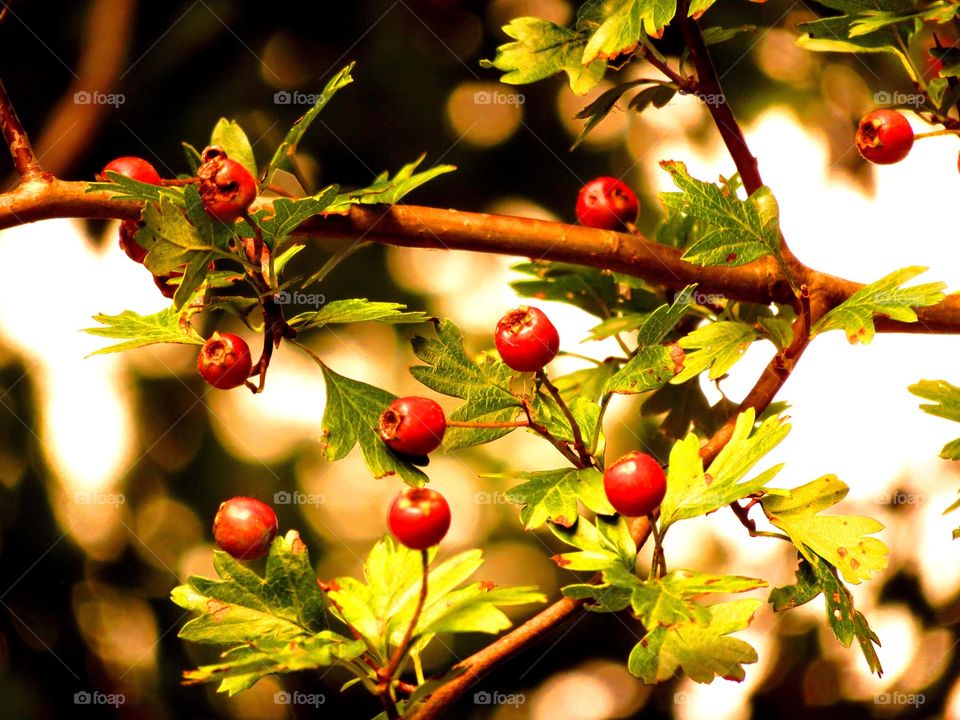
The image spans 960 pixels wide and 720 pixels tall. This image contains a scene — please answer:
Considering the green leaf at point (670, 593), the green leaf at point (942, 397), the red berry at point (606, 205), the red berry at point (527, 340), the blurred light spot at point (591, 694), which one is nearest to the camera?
the green leaf at point (670, 593)

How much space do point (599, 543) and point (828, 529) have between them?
17cm

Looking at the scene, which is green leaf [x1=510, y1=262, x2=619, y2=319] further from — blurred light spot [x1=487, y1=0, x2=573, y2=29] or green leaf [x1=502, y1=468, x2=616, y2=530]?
blurred light spot [x1=487, y1=0, x2=573, y2=29]

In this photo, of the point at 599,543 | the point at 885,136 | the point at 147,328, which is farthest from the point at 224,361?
the point at 885,136

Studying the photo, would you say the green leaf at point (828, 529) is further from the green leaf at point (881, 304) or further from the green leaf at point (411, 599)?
the green leaf at point (411, 599)

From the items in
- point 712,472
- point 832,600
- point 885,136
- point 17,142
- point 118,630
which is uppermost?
point 17,142

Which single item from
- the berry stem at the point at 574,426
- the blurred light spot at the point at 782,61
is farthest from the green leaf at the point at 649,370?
the blurred light spot at the point at 782,61

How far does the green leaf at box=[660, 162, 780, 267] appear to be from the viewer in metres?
0.69

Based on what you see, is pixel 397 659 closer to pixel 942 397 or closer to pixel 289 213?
pixel 289 213

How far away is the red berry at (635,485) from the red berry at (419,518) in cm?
10

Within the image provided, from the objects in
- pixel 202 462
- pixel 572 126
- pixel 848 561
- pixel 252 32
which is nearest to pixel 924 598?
pixel 572 126

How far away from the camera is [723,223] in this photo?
0.70 metres

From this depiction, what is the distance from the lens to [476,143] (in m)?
1.60

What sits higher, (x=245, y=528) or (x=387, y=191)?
(x=387, y=191)

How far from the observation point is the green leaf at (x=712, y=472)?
2.00 feet
